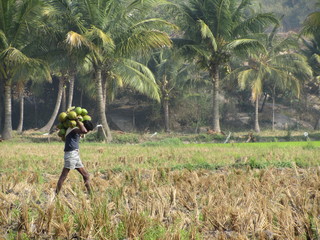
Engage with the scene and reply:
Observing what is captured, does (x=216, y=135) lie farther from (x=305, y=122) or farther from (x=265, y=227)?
(x=265, y=227)

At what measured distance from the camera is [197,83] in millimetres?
28312

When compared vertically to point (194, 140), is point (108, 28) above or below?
above

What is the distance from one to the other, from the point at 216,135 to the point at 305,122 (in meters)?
14.3

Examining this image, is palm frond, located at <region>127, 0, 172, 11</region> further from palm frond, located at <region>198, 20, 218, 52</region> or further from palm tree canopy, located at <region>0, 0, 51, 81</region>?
palm tree canopy, located at <region>0, 0, 51, 81</region>

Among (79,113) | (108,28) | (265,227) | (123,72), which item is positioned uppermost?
(108,28)

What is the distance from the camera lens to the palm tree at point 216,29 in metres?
21.0

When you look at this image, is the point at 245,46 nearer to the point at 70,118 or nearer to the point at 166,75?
the point at 166,75

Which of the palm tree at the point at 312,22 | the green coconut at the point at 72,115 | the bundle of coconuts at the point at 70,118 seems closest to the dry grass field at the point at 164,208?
the bundle of coconuts at the point at 70,118

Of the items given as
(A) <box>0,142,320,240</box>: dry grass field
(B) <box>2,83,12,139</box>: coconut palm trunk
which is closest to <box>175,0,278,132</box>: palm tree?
(B) <box>2,83,12,139</box>: coconut palm trunk

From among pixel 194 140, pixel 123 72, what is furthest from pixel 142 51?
pixel 194 140

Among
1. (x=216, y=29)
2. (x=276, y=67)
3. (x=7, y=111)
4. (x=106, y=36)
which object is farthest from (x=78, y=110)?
(x=276, y=67)

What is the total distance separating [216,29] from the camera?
21.8 metres

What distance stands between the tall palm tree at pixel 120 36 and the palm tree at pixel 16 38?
6.00 ft

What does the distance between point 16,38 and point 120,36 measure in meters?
4.17
